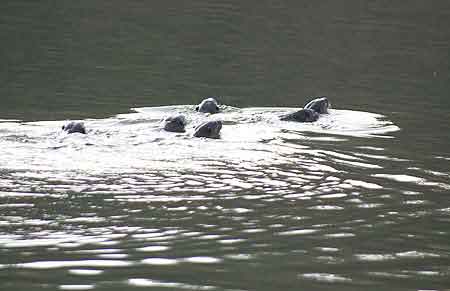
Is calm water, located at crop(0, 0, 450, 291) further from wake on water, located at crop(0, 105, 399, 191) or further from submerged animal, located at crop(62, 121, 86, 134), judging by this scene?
submerged animal, located at crop(62, 121, 86, 134)

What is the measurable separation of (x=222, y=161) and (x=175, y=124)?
1873mm

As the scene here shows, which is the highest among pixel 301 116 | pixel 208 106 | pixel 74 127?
pixel 74 127

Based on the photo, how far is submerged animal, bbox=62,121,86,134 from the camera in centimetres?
1141

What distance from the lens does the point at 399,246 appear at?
7.45 m

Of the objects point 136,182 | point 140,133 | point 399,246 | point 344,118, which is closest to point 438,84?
point 344,118

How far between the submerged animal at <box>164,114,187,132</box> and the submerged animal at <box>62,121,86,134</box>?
3.22 ft

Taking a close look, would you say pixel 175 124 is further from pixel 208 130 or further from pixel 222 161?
pixel 222 161

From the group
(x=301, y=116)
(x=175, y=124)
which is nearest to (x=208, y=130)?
(x=175, y=124)

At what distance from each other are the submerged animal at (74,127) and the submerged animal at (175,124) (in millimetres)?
981

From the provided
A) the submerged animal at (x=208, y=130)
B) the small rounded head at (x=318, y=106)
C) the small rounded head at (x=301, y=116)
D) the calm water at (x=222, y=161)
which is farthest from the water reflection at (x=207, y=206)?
the small rounded head at (x=318, y=106)

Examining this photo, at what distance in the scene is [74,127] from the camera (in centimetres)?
1143

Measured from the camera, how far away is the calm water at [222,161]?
22.4 feet

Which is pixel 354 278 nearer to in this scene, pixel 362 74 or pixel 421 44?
pixel 362 74

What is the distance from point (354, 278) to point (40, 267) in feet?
6.21
